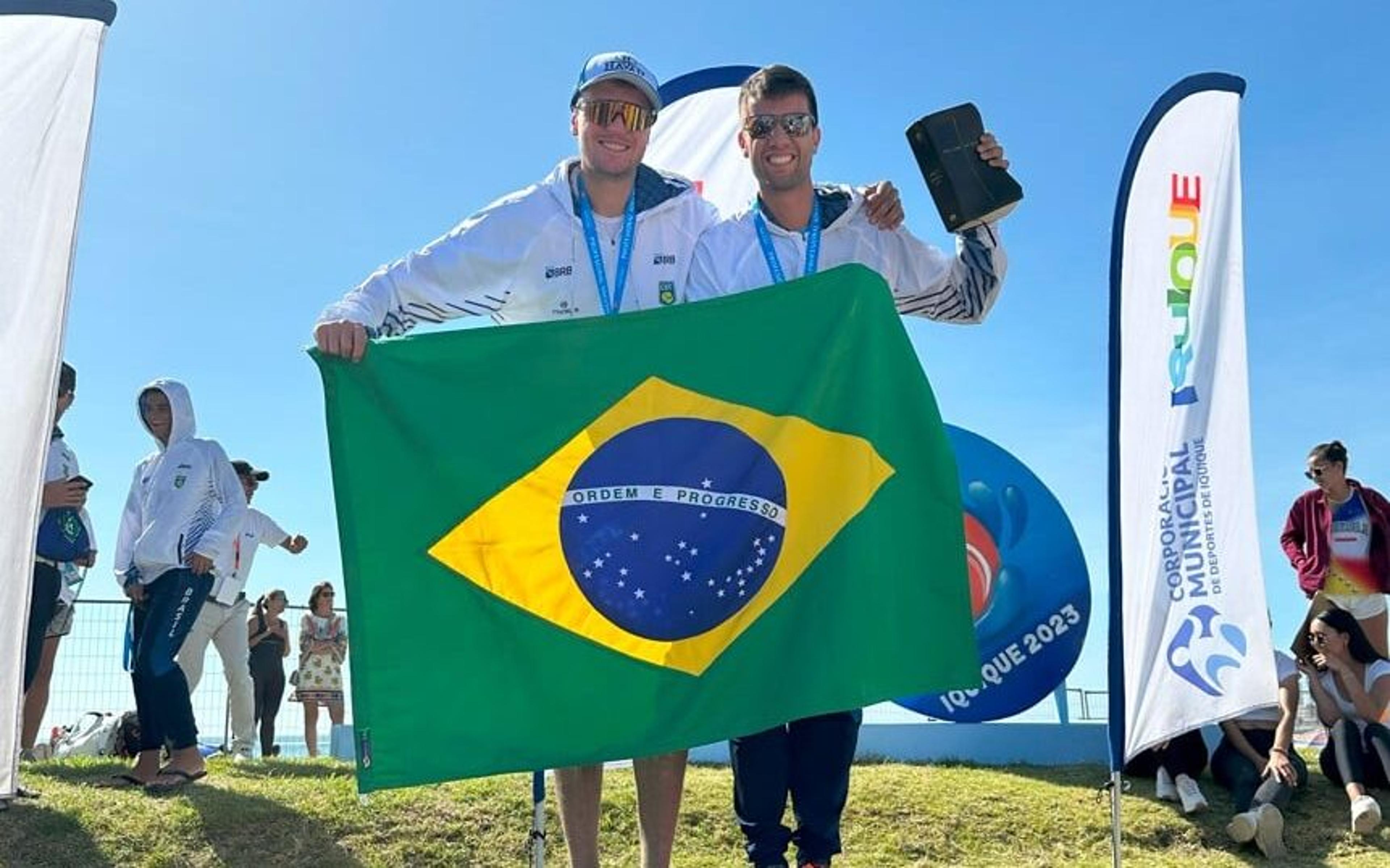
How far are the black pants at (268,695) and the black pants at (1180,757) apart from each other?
7.18 metres

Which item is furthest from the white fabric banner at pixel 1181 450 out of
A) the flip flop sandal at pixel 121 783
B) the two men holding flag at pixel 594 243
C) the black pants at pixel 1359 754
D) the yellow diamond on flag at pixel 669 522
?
the flip flop sandal at pixel 121 783

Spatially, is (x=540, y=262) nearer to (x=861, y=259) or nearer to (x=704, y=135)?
(x=861, y=259)

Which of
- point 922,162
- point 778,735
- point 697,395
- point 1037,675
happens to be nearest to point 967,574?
point 778,735

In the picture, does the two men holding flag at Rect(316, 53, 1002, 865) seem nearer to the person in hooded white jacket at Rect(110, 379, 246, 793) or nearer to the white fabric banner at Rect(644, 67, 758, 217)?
the person in hooded white jacket at Rect(110, 379, 246, 793)

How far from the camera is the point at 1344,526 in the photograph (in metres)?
7.67

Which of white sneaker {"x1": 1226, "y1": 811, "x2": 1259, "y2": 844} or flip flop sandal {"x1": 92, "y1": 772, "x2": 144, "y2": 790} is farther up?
flip flop sandal {"x1": 92, "y1": 772, "x2": 144, "y2": 790}

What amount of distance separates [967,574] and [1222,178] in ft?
11.2

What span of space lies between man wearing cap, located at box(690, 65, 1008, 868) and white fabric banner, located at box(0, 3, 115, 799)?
1810 mm

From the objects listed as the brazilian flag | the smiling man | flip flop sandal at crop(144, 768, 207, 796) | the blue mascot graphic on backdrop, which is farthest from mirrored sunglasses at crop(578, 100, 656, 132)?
flip flop sandal at crop(144, 768, 207, 796)

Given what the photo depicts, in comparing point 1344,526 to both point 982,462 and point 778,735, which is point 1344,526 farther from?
point 778,735

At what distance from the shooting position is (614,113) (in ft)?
12.6

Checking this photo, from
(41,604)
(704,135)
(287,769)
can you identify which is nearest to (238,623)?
(287,769)

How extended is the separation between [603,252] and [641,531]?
3.04 ft

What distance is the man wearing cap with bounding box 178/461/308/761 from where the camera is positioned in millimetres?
7832
